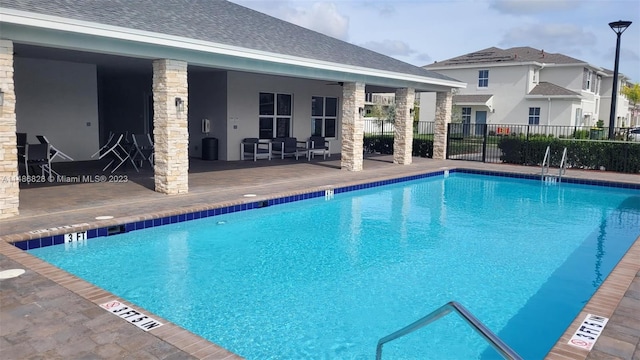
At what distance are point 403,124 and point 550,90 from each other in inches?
783

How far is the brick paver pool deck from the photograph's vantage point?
3.42m

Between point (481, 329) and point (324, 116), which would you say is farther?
point (324, 116)

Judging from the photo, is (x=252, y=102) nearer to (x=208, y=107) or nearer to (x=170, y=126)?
(x=208, y=107)

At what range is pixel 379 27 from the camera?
21.3 m

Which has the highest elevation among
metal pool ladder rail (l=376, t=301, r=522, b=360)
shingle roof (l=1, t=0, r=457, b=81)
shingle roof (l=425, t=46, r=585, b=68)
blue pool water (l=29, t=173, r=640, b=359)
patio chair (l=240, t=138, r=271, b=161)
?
shingle roof (l=425, t=46, r=585, b=68)

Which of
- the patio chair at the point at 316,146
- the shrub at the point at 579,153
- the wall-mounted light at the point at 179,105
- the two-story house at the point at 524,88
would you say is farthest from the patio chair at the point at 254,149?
the two-story house at the point at 524,88

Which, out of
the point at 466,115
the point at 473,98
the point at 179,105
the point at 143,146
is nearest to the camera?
the point at 179,105

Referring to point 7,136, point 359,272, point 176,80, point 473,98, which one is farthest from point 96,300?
point 473,98

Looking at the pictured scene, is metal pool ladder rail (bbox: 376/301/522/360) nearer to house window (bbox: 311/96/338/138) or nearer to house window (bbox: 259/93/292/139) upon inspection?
house window (bbox: 259/93/292/139)

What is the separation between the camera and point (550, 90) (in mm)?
31406

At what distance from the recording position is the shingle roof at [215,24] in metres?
7.81

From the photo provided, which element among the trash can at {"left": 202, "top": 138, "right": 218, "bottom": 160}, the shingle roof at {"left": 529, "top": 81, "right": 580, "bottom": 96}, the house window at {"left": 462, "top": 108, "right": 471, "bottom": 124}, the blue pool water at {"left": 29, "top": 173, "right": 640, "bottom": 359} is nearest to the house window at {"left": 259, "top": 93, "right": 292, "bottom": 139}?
the trash can at {"left": 202, "top": 138, "right": 218, "bottom": 160}

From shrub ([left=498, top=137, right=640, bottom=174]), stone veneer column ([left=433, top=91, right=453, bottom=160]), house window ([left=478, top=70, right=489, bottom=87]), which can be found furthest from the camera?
house window ([left=478, top=70, right=489, bottom=87])

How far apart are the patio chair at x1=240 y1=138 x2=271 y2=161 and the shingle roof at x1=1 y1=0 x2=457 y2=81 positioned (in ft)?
12.8
